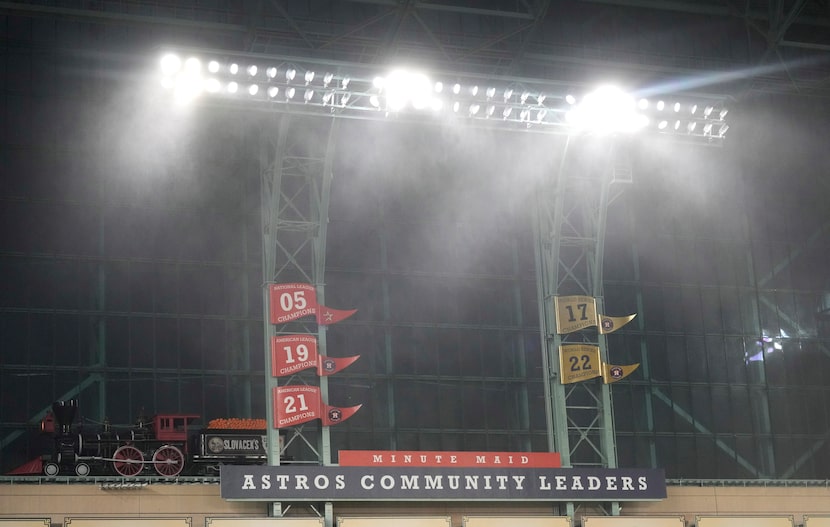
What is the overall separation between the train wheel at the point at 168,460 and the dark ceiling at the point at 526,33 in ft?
36.3

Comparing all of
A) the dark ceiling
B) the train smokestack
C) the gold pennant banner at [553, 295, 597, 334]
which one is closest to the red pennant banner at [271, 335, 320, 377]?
the train smokestack

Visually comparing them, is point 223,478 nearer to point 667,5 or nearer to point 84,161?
point 84,161

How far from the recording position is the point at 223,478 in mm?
26875

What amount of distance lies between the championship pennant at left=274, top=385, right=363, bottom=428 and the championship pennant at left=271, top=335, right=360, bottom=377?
0.46 m

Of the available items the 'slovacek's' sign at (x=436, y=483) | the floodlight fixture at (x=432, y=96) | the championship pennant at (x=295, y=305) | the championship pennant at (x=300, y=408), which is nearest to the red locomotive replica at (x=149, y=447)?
the championship pennant at (x=300, y=408)

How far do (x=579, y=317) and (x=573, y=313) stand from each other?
0.64 feet

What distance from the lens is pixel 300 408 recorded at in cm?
2862

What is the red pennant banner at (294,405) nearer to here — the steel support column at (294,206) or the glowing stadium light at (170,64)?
the steel support column at (294,206)

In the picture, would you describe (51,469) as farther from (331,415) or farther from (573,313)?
(573,313)

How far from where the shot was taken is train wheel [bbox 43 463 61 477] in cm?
2841

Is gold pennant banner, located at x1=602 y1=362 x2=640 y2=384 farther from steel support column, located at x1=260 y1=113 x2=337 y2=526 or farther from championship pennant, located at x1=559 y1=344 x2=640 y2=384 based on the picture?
steel support column, located at x1=260 y1=113 x2=337 y2=526

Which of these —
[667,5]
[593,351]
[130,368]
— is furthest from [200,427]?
[667,5]

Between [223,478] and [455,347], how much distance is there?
1172cm

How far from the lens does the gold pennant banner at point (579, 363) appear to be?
31203mm
